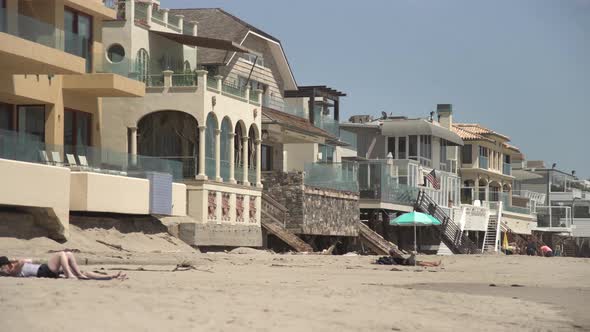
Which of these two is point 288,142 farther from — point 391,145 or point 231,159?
point 391,145

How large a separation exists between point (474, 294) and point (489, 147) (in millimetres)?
58141

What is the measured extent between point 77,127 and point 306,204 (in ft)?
38.6

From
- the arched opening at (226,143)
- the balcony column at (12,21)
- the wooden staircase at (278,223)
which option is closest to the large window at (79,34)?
the balcony column at (12,21)

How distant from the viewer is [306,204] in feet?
145

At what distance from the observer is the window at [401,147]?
6506 cm

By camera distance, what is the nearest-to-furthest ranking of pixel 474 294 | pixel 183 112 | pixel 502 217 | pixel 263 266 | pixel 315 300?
pixel 315 300
pixel 474 294
pixel 263 266
pixel 183 112
pixel 502 217

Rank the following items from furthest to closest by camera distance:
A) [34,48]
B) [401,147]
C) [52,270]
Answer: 1. [401,147]
2. [34,48]
3. [52,270]

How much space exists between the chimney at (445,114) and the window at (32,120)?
44.2 metres

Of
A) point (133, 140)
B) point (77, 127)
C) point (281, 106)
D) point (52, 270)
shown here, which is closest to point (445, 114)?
point (281, 106)

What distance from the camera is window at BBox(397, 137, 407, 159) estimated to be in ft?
213

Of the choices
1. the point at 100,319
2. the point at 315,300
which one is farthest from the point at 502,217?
the point at 100,319

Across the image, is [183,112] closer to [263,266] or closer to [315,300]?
[263,266]

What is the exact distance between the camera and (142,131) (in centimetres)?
3903

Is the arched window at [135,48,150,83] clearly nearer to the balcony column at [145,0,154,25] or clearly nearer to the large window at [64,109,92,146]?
the balcony column at [145,0,154,25]
